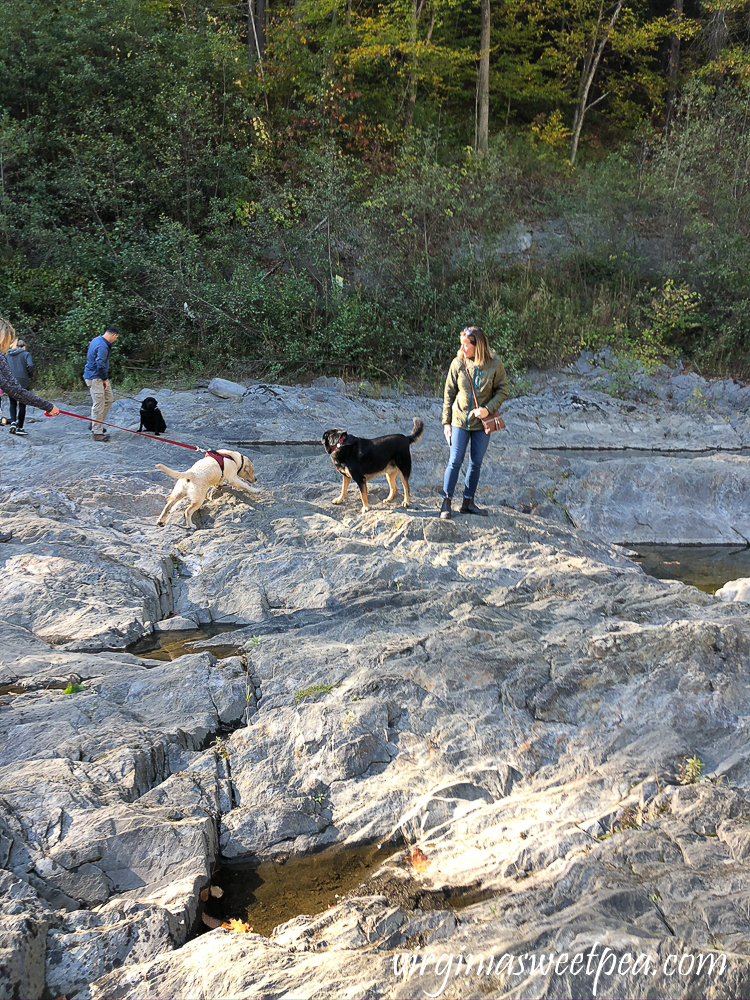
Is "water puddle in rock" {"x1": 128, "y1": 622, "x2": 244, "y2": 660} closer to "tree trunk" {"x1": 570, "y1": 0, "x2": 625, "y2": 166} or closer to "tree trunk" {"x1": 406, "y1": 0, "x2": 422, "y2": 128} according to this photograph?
"tree trunk" {"x1": 406, "y1": 0, "x2": 422, "y2": 128}

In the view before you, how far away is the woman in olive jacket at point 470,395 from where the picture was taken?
7.24 meters

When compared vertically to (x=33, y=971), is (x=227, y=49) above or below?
above

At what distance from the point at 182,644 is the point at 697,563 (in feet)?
20.7

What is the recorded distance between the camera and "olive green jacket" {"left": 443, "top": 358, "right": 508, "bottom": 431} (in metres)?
7.29

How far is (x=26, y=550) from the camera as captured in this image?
6.54m

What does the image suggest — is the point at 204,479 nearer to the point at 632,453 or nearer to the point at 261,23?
the point at 632,453

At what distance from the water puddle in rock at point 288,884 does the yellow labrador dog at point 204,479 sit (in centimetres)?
444

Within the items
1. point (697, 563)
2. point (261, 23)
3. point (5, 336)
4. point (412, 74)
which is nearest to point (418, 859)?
point (5, 336)

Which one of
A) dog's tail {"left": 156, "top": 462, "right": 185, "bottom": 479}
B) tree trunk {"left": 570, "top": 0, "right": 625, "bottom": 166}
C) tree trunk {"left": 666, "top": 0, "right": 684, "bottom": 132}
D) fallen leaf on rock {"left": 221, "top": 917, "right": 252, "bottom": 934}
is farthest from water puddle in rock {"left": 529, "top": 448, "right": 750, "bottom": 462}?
tree trunk {"left": 666, "top": 0, "right": 684, "bottom": 132}

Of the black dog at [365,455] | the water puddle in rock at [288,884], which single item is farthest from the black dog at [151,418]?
the water puddle in rock at [288,884]

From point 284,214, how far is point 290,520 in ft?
36.2

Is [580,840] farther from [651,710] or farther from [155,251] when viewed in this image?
[155,251]

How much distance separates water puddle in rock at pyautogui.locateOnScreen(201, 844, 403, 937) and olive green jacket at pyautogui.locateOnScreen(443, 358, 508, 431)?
4.59m

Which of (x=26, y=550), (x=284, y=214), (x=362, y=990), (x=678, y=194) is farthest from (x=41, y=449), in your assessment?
(x=678, y=194)
